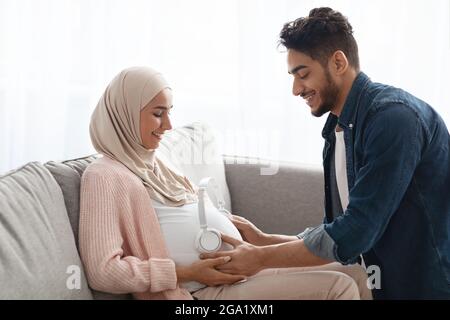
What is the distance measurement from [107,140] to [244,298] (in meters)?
0.55

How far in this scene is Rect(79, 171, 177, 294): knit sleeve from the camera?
1364 millimetres

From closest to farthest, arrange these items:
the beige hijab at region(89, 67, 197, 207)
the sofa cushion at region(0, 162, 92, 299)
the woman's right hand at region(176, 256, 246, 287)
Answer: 1. the sofa cushion at region(0, 162, 92, 299)
2. the woman's right hand at region(176, 256, 246, 287)
3. the beige hijab at region(89, 67, 197, 207)

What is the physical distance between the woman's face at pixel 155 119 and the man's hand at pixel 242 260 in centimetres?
35

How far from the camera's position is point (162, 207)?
1.56m

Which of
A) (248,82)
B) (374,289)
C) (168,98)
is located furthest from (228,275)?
(248,82)

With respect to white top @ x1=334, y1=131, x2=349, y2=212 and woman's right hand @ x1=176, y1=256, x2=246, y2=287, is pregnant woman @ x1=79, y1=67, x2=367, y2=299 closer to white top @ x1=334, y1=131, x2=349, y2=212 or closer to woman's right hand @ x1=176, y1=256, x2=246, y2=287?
woman's right hand @ x1=176, y1=256, x2=246, y2=287

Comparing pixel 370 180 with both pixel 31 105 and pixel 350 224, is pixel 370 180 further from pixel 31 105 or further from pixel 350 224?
pixel 31 105

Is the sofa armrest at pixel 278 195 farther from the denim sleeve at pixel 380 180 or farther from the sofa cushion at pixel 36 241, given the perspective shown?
the sofa cushion at pixel 36 241

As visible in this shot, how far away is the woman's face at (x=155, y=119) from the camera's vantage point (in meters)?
1.61

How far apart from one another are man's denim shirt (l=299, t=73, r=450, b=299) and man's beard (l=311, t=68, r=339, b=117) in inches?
2.3

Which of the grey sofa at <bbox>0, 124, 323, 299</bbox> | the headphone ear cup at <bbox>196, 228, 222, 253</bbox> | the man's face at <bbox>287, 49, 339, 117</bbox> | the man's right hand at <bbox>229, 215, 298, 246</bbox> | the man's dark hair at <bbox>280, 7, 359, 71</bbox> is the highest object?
the man's dark hair at <bbox>280, 7, 359, 71</bbox>

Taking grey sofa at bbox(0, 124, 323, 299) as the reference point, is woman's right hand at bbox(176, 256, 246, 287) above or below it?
below

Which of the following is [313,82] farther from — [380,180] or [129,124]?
[129,124]

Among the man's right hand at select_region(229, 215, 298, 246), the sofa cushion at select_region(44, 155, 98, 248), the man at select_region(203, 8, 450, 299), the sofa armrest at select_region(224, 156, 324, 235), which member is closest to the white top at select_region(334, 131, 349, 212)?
the man at select_region(203, 8, 450, 299)
